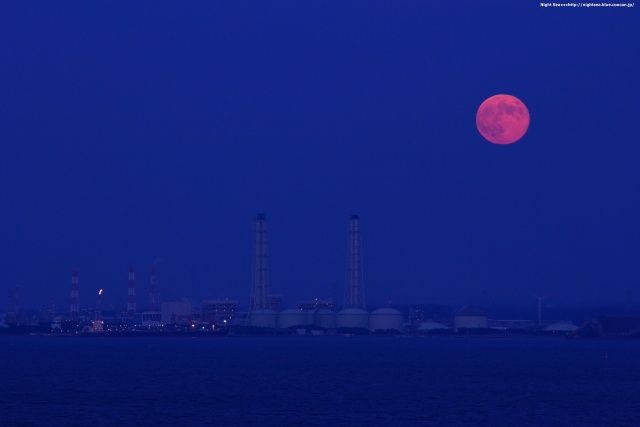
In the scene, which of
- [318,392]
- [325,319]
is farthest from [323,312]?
[318,392]

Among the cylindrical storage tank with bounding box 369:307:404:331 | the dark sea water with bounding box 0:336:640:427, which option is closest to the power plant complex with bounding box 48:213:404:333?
the cylindrical storage tank with bounding box 369:307:404:331

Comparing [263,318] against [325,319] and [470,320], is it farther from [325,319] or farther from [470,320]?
[470,320]

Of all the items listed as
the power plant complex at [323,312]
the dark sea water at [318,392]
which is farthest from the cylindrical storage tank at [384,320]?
the dark sea water at [318,392]

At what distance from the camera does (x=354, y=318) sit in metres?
161

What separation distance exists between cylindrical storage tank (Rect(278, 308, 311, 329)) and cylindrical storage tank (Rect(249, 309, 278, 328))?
6.68 feet

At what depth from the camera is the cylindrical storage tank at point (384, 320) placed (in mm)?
162250

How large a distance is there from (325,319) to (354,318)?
8348 mm

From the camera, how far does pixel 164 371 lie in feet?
253

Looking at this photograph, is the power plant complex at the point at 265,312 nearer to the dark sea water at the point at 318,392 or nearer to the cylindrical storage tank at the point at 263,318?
the cylindrical storage tank at the point at 263,318

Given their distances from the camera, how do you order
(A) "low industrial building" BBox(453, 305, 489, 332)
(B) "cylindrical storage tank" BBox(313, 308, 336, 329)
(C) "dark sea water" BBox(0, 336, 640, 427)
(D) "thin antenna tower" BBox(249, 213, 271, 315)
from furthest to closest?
(A) "low industrial building" BBox(453, 305, 489, 332)
(B) "cylindrical storage tank" BBox(313, 308, 336, 329)
(D) "thin antenna tower" BBox(249, 213, 271, 315)
(C) "dark sea water" BBox(0, 336, 640, 427)

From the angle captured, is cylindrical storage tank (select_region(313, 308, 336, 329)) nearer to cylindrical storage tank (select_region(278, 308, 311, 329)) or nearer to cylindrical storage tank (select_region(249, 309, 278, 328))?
cylindrical storage tank (select_region(278, 308, 311, 329))

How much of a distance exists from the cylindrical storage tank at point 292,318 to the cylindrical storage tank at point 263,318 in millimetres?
2035

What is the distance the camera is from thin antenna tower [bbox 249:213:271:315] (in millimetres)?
153125

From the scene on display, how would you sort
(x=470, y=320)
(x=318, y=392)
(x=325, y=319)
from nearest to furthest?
(x=318, y=392) < (x=325, y=319) < (x=470, y=320)
